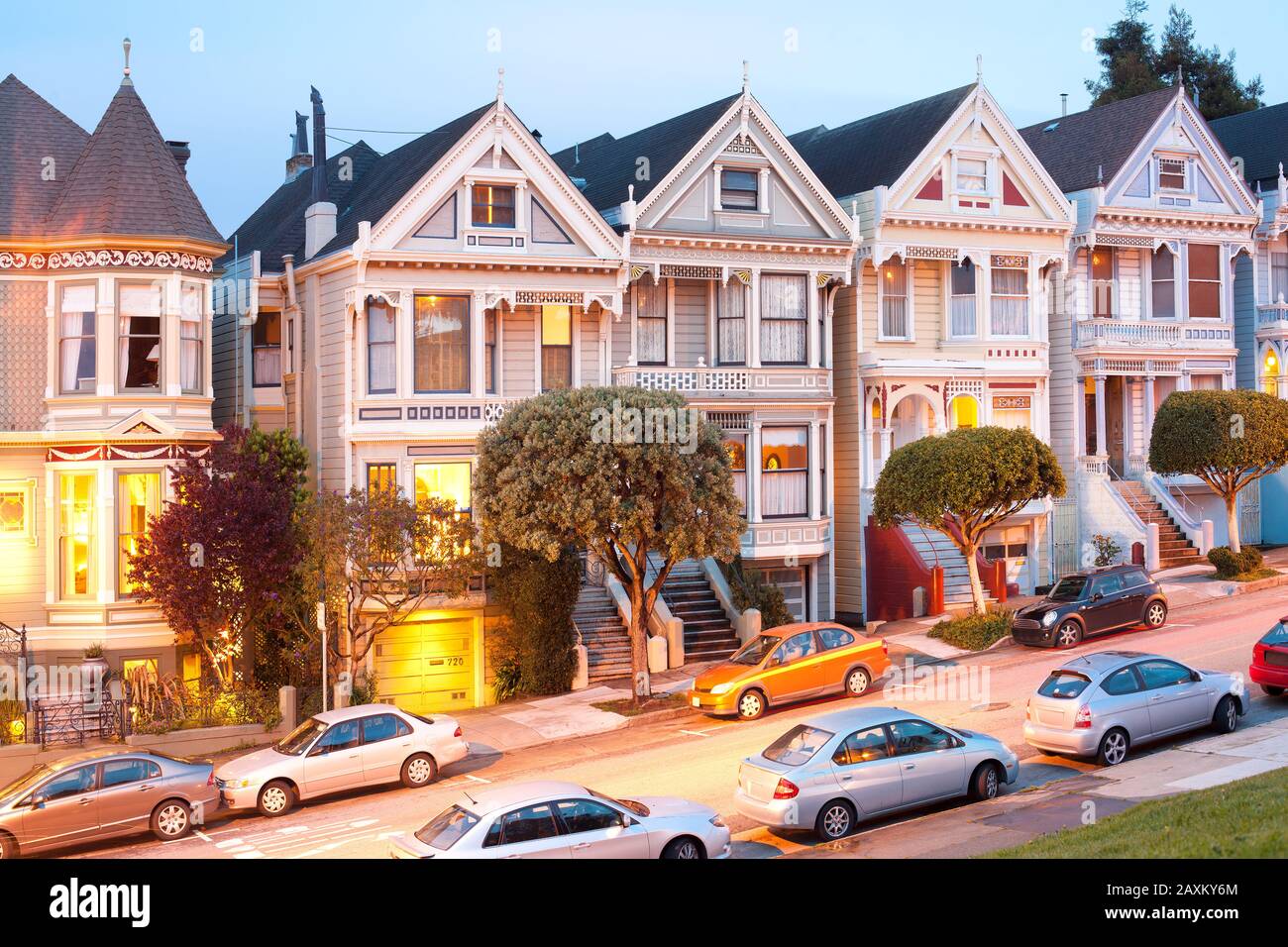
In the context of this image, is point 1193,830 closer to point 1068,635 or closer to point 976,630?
point 1068,635

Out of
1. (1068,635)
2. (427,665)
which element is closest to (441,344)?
(427,665)

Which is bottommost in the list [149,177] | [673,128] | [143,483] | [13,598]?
[13,598]

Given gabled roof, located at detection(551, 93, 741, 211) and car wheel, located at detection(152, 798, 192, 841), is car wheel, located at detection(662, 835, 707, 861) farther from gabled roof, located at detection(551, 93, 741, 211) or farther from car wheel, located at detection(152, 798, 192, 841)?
gabled roof, located at detection(551, 93, 741, 211)

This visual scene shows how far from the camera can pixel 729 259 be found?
35.7 meters

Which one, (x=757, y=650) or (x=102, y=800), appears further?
(x=757, y=650)

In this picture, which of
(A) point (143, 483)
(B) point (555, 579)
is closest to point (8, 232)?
(A) point (143, 483)

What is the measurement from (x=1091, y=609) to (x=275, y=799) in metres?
18.1

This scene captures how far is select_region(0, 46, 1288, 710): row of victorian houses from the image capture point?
30000mm

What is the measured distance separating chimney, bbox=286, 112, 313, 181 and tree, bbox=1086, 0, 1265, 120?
40501 mm

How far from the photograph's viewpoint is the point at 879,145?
4009cm

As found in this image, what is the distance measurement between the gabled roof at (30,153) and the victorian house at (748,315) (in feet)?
43.4

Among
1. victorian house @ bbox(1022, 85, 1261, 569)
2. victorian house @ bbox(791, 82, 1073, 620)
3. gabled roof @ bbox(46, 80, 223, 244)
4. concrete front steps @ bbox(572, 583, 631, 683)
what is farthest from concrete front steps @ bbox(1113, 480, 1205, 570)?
gabled roof @ bbox(46, 80, 223, 244)
